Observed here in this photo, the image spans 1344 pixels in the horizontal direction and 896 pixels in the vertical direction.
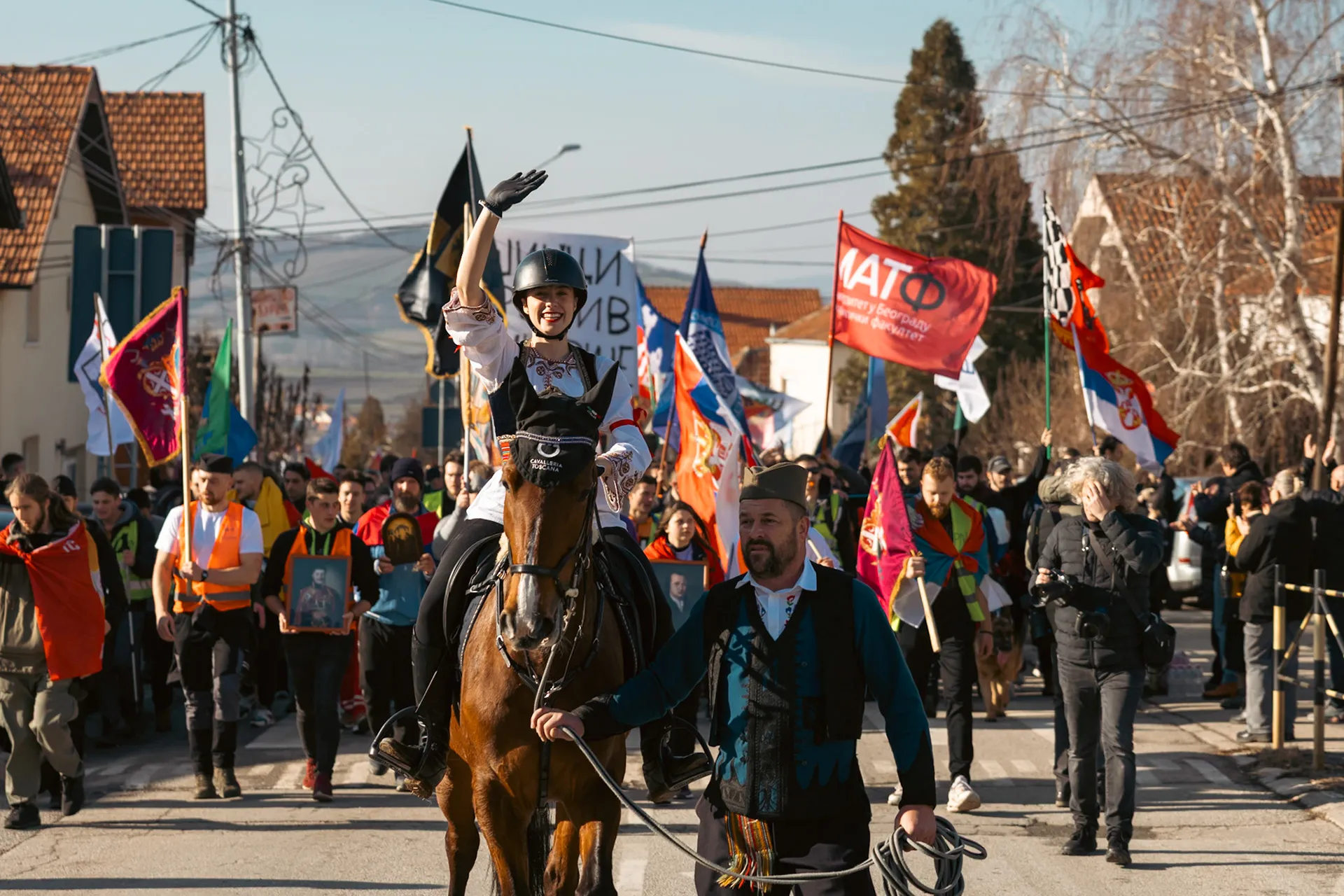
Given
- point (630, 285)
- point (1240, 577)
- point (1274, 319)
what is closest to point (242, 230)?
point (630, 285)

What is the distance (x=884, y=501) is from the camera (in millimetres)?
10945

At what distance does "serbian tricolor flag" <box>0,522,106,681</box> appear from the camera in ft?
33.1

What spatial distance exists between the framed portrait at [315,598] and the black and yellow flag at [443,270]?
16.1 ft

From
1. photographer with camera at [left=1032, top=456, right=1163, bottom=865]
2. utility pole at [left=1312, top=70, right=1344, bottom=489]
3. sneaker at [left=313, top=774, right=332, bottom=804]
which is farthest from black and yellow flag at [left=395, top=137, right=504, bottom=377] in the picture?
utility pole at [left=1312, top=70, right=1344, bottom=489]

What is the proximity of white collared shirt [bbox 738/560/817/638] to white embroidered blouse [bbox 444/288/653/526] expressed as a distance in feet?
2.98

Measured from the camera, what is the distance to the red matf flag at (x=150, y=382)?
13.5 m

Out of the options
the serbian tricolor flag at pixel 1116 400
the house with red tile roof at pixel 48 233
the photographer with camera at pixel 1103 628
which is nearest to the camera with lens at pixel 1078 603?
the photographer with camera at pixel 1103 628

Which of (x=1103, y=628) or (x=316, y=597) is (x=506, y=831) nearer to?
(x=1103, y=628)

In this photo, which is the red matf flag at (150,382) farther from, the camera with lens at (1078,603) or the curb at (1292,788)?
the curb at (1292,788)

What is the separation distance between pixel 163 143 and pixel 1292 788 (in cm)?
3824

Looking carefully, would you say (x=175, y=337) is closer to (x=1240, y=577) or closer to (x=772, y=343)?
(x=1240, y=577)

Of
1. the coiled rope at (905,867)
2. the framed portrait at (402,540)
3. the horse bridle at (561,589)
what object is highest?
the horse bridle at (561,589)

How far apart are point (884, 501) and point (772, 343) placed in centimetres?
8215

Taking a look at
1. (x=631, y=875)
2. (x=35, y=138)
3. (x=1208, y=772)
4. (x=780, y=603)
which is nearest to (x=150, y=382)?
(x=631, y=875)
